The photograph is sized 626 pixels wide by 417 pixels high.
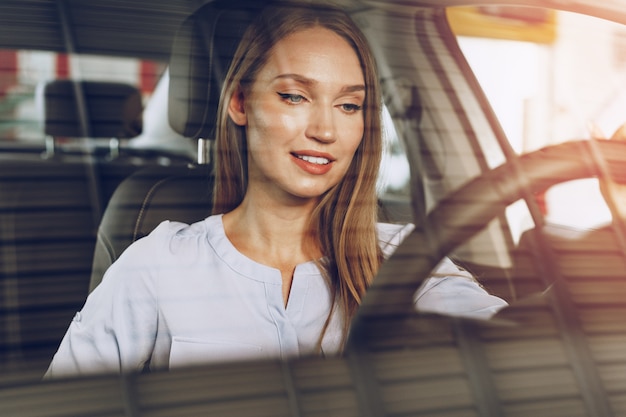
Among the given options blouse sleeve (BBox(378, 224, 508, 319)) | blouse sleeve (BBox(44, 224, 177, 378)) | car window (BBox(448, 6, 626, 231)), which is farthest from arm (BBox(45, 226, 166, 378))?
car window (BBox(448, 6, 626, 231))

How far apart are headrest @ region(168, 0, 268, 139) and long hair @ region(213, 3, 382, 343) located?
0.06 feet

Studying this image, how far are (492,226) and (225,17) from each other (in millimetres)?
515

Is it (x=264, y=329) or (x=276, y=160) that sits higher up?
(x=276, y=160)

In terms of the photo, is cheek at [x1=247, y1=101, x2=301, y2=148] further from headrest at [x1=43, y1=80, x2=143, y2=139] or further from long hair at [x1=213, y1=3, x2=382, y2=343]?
headrest at [x1=43, y1=80, x2=143, y2=139]

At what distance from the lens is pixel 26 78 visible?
1.18 m

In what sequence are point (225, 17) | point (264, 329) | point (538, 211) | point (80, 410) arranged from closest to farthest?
point (80, 410) < point (264, 329) < point (225, 17) < point (538, 211)

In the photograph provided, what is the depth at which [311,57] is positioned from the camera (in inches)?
46.5

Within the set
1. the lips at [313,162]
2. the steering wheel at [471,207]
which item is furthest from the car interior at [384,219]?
the lips at [313,162]

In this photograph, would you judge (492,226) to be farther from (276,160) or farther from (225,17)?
(225,17)

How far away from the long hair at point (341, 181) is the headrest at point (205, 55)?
0.06 ft

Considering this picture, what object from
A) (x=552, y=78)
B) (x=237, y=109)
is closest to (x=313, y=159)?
(x=237, y=109)

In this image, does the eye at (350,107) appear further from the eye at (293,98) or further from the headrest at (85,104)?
the headrest at (85,104)

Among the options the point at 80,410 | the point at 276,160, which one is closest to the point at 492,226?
the point at 276,160

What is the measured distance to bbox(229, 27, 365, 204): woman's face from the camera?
1169 millimetres
